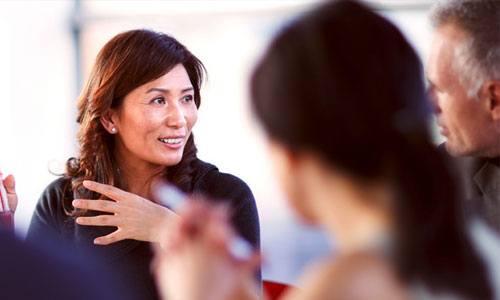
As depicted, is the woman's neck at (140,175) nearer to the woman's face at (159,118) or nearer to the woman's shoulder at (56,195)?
the woman's face at (159,118)

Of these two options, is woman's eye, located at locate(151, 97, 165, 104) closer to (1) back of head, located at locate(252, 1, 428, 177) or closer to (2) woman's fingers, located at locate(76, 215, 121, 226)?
(2) woman's fingers, located at locate(76, 215, 121, 226)

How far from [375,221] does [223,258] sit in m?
0.18

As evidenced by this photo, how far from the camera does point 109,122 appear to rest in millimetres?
1914

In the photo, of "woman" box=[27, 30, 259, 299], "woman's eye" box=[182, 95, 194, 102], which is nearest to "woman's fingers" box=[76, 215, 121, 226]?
"woman" box=[27, 30, 259, 299]

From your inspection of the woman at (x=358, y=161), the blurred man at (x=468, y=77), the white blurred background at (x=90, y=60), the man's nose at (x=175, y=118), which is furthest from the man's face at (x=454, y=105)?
the white blurred background at (x=90, y=60)

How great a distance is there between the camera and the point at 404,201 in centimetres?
64

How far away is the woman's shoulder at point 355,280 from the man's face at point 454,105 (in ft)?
2.29

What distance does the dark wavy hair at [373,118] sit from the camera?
2.08 ft

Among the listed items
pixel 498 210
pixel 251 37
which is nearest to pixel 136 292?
pixel 498 210

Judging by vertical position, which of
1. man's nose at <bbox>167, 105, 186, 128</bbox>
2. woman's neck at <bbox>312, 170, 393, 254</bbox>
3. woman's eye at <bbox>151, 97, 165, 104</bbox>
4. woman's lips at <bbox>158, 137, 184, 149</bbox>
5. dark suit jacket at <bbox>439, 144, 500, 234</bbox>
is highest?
woman's eye at <bbox>151, 97, 165, 104</bbox>

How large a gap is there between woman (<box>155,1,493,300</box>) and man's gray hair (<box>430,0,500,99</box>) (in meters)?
0.60

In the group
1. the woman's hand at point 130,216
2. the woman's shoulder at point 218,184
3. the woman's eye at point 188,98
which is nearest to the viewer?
the woman's hand at point 130,216

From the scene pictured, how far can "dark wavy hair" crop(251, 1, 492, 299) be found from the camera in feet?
2.08

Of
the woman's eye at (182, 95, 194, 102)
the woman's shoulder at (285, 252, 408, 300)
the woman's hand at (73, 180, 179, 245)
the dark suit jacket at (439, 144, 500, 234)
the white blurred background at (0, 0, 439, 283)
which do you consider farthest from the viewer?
the white blurred background at (0, 0, 439, 283)
